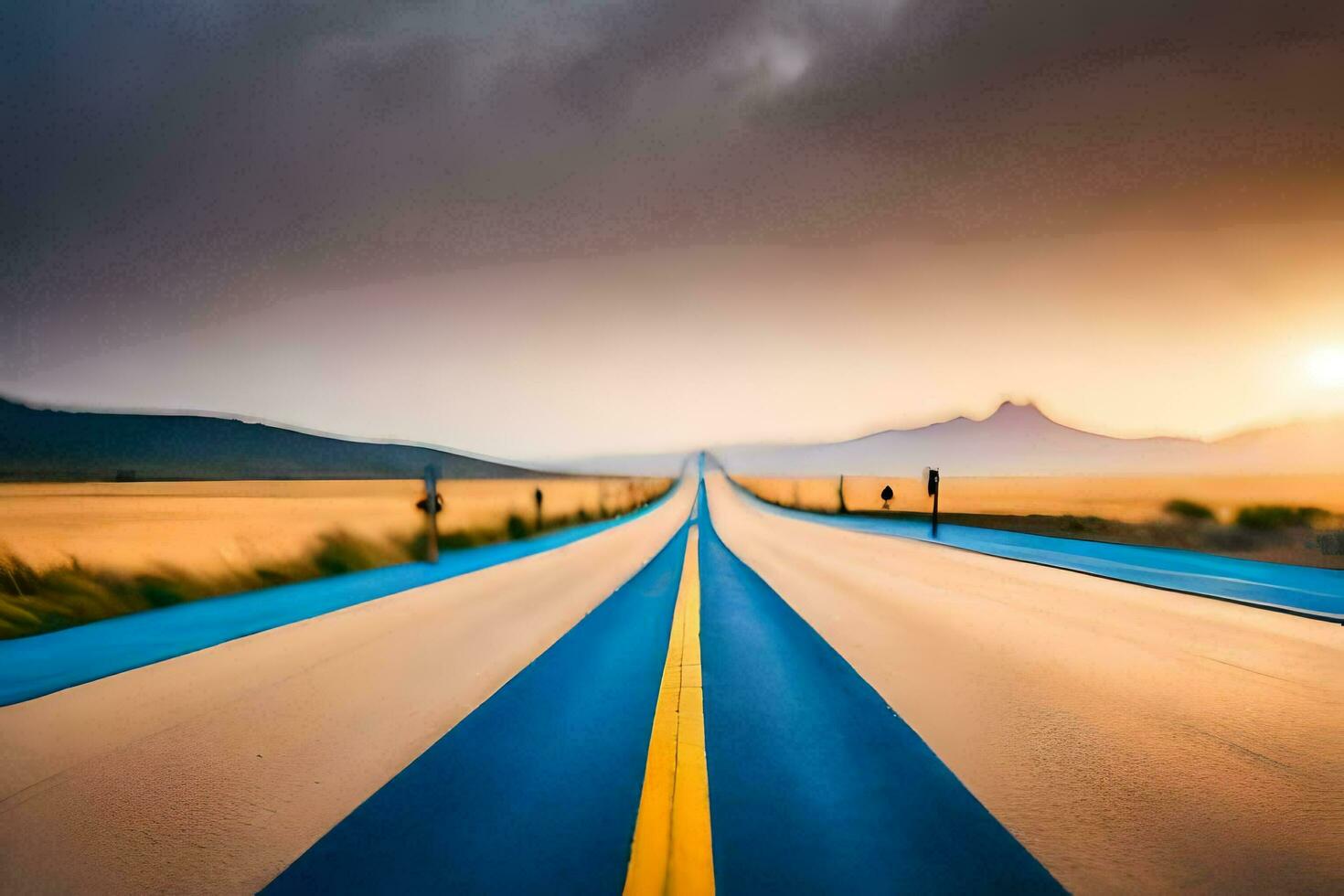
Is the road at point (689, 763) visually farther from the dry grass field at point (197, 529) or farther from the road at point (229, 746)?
the dry grass field at point (197, 529)

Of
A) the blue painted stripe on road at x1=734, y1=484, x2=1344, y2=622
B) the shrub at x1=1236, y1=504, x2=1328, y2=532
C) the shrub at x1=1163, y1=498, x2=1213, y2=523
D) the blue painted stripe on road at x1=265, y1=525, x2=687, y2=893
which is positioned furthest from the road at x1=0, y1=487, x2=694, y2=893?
the shrub at x1=1163, y1=498, x2=1213, y2=523

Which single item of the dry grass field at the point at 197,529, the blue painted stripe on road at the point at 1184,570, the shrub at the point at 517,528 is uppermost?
the dry grass field at the point at 197,529

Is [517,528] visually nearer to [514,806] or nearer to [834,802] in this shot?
[514,806]

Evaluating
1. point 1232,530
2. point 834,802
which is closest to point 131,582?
point 834,802

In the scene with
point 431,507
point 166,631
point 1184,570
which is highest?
point 431,507

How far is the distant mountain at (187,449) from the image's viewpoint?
402ft

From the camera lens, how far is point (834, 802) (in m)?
2.92

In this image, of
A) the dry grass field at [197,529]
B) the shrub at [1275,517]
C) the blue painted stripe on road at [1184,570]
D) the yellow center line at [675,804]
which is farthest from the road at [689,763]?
the shrub at [1275,517]

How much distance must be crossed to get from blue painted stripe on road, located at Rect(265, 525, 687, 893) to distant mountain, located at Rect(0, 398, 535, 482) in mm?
121070

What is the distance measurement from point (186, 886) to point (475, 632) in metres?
4.06

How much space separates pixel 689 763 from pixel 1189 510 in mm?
22201

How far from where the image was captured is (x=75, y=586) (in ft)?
26.0

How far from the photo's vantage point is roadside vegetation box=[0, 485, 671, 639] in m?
7.22

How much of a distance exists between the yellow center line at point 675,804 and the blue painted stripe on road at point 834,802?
6 centimetres
